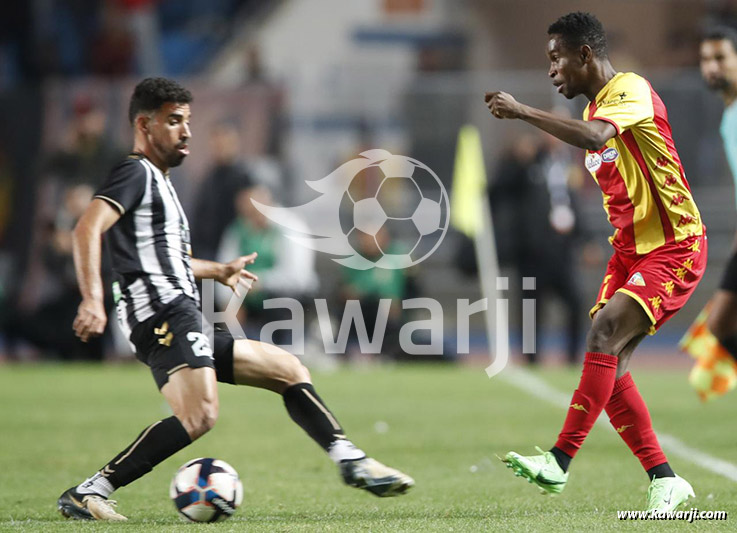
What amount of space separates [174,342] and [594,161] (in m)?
2.18

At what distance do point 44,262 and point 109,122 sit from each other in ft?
7.22

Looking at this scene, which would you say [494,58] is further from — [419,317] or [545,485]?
[545,485]

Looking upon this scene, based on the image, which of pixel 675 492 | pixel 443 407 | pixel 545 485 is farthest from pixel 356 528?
pixel 443 407

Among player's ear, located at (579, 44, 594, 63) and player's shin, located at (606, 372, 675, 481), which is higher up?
player's ear, located at (579, 44, 594, 63)

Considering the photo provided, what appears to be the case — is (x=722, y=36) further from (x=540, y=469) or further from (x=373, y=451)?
(x=540, y=469)

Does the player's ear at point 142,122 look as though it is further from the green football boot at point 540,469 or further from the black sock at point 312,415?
the green football boot at point 540,469

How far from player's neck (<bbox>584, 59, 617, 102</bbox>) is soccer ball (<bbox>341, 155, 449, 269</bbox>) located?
10992mm

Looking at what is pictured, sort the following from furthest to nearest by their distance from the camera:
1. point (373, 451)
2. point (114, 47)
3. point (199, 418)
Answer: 1. point (114, 47)
2. point (373, 451)
3. point (199, 418)

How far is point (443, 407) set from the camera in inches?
464

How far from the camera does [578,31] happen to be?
6.00 metres

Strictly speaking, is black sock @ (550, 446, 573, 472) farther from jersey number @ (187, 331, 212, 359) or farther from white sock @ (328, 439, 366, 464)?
jersey number @ (187, 331, 212, 359)

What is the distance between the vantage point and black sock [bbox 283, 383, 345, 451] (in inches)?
243

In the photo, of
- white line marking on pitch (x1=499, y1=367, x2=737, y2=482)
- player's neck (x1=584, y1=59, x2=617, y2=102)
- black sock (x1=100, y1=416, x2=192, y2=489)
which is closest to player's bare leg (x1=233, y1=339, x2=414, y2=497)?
black sock (x1=100, y1=416, x2=192, y2=489)

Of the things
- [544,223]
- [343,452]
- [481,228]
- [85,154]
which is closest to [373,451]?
[343,452]
